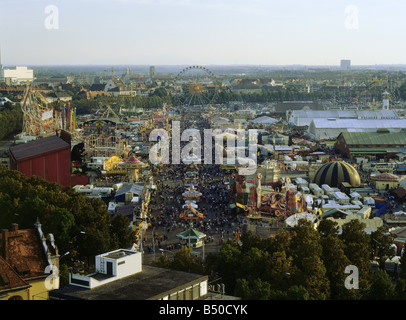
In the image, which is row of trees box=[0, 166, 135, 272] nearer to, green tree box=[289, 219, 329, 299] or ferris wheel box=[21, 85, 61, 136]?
green tree box=[289, 219, 329, 299]

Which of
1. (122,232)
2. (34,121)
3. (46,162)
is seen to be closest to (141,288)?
(122,232)

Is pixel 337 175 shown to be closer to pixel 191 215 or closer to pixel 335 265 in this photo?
pixel 191 215

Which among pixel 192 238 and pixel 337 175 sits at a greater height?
pixel 337 175

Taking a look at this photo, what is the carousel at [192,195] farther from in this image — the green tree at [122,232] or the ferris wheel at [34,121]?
the ferris wheel at [34,121]

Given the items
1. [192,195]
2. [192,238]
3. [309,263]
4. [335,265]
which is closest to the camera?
[309,263]

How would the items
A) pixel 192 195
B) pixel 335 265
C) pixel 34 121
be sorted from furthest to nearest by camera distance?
pixel 34 121
pixel 192 195
pixel 335 265

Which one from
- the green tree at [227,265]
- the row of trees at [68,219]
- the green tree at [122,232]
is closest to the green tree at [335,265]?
the green tree at [227,265]

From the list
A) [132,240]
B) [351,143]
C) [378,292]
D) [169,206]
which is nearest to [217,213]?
[169,206]
